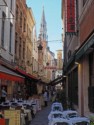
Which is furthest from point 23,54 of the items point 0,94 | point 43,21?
point 43,21

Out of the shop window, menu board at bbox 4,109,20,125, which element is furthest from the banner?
menu board at bbox 4,109,20,125

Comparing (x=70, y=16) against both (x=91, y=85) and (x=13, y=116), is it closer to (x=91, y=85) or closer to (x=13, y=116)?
(x=91, y=85)

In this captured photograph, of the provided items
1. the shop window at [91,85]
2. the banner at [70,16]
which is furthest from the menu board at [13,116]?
the banner at [70,16]

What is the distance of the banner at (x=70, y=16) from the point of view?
17266 millimetres

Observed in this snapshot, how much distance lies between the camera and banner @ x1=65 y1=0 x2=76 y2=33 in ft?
56.6

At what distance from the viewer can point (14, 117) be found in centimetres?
1099

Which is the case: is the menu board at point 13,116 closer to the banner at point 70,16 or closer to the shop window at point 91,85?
the shop window at point 91,85

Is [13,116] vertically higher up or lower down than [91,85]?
lower down

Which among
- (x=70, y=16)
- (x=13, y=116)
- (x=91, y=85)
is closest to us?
(x=13, y=116)

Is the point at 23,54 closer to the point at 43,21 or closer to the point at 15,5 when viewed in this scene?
the point at 15,5

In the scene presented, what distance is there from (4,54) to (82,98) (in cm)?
1002

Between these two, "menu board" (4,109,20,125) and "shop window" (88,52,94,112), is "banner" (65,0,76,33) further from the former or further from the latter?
"menu board" (4,109,20,125)

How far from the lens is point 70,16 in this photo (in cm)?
1755

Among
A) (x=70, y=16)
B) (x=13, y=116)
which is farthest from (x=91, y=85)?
(x=70, y=16)
